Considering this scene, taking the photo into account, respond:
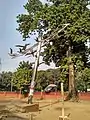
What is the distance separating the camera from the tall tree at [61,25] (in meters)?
36.6

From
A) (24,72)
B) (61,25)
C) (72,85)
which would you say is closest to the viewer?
(61,25)

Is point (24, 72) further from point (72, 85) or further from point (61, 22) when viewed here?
point (61, 22)

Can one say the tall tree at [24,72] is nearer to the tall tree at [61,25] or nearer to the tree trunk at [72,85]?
the tall tree at [61,25]

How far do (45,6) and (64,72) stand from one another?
8.88 metres

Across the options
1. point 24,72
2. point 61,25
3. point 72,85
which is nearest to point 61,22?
point 61,25

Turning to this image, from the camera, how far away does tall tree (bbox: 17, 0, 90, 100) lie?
36562 mm

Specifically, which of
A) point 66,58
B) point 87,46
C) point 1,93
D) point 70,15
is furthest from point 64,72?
point 1,93

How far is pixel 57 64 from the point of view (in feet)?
138

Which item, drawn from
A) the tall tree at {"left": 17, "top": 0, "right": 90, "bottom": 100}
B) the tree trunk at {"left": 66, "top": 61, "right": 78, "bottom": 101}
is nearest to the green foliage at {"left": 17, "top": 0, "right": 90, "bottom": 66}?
the tall tree at {"left": 17, "top": 0, "right": 90, "bottom": 100}

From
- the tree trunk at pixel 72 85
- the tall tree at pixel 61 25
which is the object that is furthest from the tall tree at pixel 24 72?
the tree trunk at pixel 72 85

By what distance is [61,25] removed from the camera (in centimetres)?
3691

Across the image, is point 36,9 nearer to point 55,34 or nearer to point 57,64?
point 55,34

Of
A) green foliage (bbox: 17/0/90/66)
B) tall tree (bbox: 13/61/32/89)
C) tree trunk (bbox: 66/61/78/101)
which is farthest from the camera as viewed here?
tall tree (bbox: 13/61/32/89)

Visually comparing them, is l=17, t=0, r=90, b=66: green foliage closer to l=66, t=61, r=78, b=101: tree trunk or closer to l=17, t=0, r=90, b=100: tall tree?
l=17, t=0, r=90, b=100: tall tree
